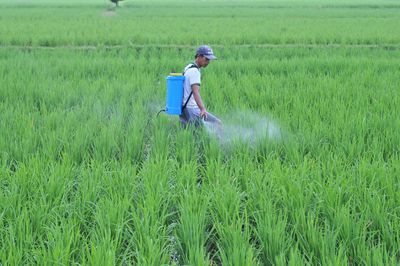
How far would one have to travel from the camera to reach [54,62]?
8.15 m

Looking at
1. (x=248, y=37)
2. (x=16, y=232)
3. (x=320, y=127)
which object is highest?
(x=248, y=37)

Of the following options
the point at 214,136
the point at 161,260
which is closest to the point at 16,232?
the point at 161,260

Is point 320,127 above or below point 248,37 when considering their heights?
below

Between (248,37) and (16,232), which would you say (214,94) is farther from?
(248,37)

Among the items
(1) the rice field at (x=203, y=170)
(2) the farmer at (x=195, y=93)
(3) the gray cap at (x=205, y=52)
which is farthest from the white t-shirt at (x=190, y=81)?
(1) the rice field at (x=203, y=170)

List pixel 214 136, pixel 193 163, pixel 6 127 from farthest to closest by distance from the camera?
pixel 6 127 → pixel 214 136 → pixel 193 163

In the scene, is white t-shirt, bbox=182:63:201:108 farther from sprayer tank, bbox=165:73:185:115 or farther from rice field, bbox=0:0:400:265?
rice field, bbox=0:0:400:265

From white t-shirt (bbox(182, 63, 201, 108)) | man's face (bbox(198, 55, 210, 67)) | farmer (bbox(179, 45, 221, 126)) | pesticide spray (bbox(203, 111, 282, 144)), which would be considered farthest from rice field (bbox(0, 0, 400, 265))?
man's face (bbox(198, 55, 210, 67))

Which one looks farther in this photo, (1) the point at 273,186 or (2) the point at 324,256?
(1) the point at 273,186

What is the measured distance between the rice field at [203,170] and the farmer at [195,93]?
0.51ft

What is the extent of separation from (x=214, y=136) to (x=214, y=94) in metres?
1.83

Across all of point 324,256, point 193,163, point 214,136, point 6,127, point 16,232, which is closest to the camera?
point 324,256

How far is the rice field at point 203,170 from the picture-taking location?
218 centimetres

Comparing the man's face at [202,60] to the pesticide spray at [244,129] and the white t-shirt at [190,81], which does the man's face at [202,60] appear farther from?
the pesticide spray at [244,129]
